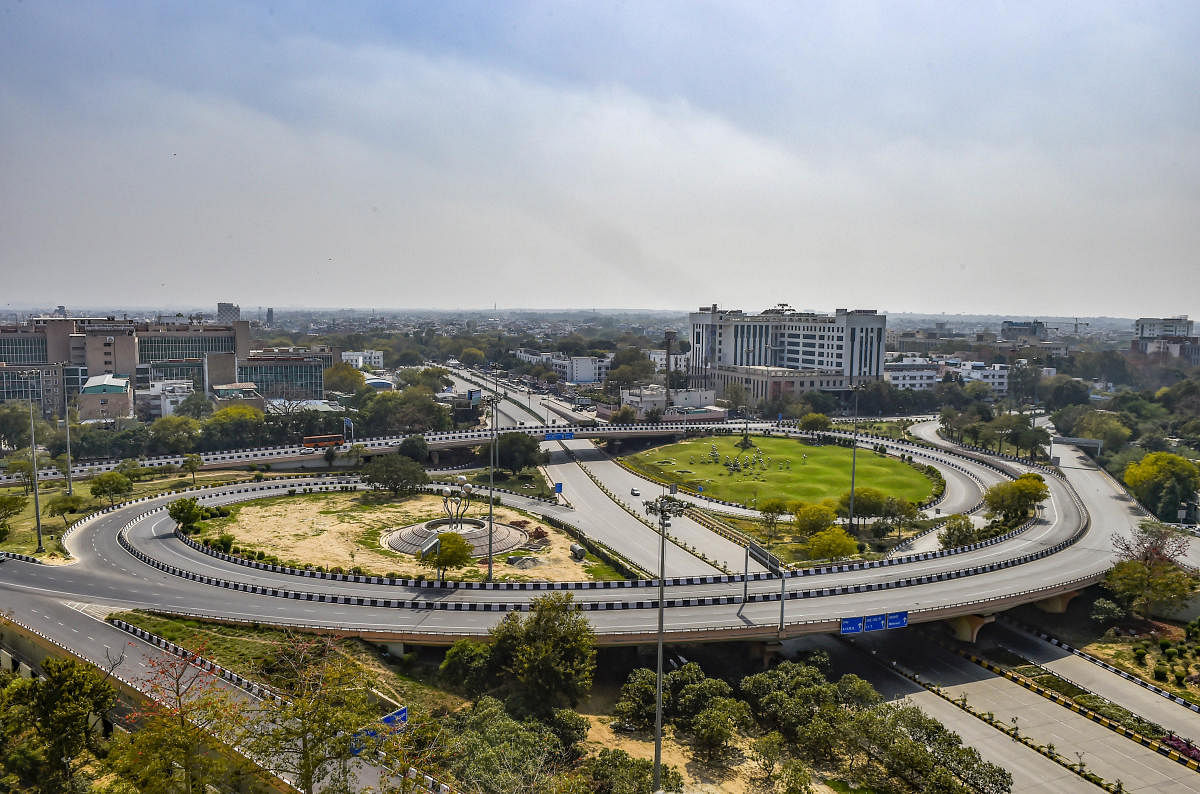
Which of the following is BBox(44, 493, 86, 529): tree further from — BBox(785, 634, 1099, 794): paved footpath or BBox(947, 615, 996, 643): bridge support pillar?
BBox(947, 615, 996, 643): bridge support pillar

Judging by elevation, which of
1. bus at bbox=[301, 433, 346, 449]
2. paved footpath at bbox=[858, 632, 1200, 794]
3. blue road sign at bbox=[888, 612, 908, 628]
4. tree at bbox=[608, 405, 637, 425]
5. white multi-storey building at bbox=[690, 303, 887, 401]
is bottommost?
paved footpath at bbox=[858, 632, 1200, 794]

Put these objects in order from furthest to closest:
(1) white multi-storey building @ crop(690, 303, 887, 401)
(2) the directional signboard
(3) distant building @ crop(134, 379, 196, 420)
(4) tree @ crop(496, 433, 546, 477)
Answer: (1) white multi-storey building @ crop(690, 303, 887, 401) → (3) distant building @ crop(134, 379, 196, 420) → (4) tree @ crop(496, 433, 546, 477) → (2) the directional signboard

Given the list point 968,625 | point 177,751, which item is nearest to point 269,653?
point 177,751

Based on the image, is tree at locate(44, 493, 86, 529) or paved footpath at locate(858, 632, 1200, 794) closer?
paved footpath at locate(858, 632, 1200, 794)

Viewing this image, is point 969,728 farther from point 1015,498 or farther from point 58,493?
point 58,493

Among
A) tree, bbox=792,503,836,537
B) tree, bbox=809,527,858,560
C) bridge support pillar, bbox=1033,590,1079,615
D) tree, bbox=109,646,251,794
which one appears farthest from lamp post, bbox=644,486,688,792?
bridge support pillar, bbox=1033,590,1079,615

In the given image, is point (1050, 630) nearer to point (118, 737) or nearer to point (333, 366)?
point (118, 737)

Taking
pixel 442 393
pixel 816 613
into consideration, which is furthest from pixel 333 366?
pixel 816 613
